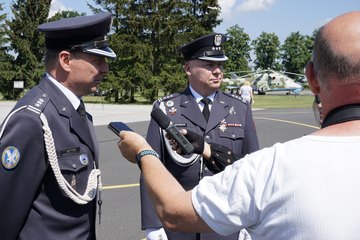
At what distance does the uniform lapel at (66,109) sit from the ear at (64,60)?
0.11 m

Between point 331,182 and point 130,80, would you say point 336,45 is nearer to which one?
point 331,182

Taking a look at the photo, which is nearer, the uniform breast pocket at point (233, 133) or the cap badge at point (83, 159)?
the cap badge at point (83, 159)

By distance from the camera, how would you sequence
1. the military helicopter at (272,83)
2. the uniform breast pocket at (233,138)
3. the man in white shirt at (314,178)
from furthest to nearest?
the military helicopter at (272,83)
the uniform breast pocket at (233,138)
the man in white shirt at (314,178)

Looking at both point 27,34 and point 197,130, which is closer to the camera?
point 197,130

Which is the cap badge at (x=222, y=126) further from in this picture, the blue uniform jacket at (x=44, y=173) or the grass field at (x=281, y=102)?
the grass field at (x=281, y=102)

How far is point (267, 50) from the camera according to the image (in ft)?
277

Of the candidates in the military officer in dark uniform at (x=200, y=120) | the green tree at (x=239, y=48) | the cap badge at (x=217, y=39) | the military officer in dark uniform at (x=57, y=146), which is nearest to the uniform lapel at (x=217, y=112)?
the military officer in dark uniform at (x=200, y=120)

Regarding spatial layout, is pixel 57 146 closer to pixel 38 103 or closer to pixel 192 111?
pixel 38 103

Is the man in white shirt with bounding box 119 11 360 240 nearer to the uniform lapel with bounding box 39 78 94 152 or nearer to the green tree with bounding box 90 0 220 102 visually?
the uniform lapel with bounding box 39 78 94 152

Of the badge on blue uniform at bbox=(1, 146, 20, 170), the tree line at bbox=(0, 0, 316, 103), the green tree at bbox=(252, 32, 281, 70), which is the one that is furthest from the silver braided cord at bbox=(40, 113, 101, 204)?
the green tree at bbox=(252, 32, 281, 70)

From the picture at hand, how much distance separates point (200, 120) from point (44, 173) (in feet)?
4.99

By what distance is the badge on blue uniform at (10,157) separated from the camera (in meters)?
2.01

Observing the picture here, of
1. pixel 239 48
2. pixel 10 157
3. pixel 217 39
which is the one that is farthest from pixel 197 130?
pixel 239 48

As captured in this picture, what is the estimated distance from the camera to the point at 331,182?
1227 mm
